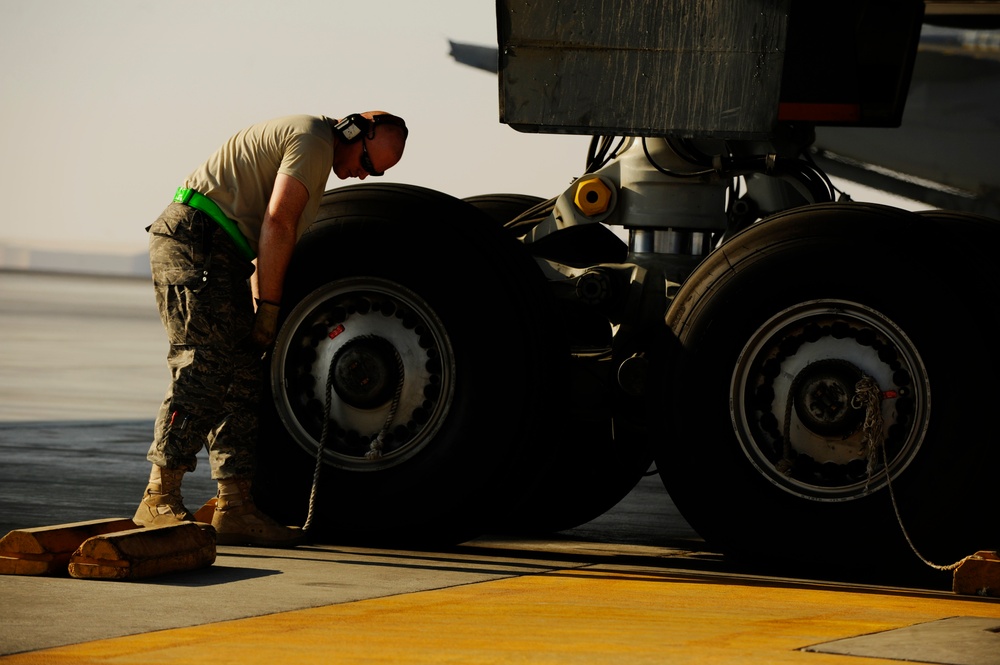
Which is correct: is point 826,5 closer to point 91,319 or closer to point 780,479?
point 780,479

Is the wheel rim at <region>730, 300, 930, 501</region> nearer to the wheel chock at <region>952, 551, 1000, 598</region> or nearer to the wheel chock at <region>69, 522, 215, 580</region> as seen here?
the wheel chock at <region>952, 551, 1000, 598</region>

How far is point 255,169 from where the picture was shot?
5.77 m

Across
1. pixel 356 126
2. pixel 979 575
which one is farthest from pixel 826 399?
pixel 356 126

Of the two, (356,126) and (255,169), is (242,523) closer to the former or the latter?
(255,169)

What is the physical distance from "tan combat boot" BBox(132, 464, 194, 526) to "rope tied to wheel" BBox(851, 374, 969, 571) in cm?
227

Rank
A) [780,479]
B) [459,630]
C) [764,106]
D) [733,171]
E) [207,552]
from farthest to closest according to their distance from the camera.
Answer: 1. [733,171]
2. [764,106]
3. [780,479]
4. [207,552]
5. [459,630]

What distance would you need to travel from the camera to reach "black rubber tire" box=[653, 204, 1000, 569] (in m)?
5.21

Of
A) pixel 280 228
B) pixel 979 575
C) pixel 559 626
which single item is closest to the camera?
pixel 559 626

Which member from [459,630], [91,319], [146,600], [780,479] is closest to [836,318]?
[780,479]

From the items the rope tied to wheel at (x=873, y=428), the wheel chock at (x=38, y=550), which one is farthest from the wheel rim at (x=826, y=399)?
the wheel chock at (x=38, y=550)

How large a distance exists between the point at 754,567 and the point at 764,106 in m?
1.63

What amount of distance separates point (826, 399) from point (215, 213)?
2180 mm

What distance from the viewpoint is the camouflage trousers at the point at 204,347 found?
5621 millimetres

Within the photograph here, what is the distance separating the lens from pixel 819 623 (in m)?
4.31
